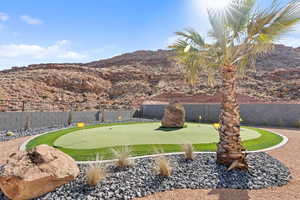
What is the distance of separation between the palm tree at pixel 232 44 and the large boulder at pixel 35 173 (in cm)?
347

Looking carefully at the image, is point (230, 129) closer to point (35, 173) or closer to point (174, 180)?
point (174, 180)

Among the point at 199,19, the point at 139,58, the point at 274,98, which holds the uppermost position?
the point at 139,58

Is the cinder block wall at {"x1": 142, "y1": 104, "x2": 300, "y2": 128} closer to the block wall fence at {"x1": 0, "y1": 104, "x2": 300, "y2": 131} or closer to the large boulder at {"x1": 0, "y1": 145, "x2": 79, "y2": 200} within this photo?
the block wall fence at {"x1": 0, "y1": 104, "x2": 300, "y2": 131}

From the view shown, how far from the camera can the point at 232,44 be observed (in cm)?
483

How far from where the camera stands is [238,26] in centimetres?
459

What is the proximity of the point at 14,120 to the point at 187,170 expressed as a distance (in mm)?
10848

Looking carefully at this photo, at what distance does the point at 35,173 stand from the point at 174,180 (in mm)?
2658

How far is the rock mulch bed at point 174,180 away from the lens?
12.4 feet

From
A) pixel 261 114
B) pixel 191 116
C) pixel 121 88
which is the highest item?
pixel 121 88

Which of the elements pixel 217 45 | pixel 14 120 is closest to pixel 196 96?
pixel 14 120

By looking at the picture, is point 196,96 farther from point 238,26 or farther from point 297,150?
point 238,26

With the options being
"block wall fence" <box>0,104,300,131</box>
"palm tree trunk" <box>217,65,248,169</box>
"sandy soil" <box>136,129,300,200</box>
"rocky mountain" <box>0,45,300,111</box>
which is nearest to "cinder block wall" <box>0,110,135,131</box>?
"block wall fence" <box>0,104,300,131</box>

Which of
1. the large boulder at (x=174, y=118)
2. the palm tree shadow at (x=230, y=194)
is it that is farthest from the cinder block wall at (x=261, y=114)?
the palm tree shadow at (x=230, y=194)

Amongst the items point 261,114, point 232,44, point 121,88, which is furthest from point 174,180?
point 121,88
